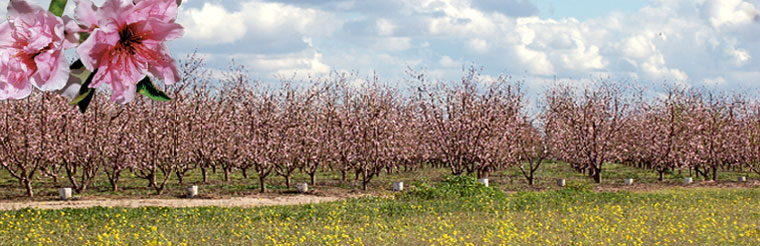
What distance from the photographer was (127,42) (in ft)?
4.27

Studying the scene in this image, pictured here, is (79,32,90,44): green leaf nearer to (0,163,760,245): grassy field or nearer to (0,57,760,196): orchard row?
(0,163,760,245): grassy field

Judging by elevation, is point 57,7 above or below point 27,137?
below

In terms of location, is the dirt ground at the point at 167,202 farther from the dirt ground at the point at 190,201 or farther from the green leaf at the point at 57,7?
the green leaf at the point at 57,7

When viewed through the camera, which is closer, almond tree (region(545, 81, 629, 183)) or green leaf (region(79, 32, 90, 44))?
green leaf (region(79, 32, 90, 44))

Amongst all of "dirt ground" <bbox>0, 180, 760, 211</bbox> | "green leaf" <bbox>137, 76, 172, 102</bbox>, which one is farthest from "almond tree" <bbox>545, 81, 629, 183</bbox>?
"green leaf" <bbox>137, 76, 172, 102</bbox>

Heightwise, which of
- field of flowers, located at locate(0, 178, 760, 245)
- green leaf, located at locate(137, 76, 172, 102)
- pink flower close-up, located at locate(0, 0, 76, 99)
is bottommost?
field of flowers, located at locate(0, 178, 760, 245)

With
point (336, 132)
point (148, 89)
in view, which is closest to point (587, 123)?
point (336, 132)

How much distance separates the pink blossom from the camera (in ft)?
4.03

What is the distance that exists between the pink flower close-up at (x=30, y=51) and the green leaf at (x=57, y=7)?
0.02m

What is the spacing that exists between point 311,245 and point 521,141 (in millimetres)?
21691

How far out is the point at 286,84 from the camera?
27375 millimetres

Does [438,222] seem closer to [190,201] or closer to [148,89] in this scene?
[190,201]

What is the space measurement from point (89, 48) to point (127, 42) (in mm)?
87

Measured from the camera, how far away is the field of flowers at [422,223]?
412 inches
